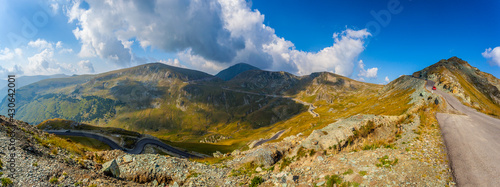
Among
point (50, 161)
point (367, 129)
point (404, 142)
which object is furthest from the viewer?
point (367, 129)

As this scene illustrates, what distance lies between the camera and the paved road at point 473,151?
1082cm

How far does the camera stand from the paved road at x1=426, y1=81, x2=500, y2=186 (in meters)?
10.8

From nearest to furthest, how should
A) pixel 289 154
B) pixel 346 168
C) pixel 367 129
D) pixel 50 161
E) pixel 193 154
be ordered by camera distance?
pixel 346 168
pixel 50 161
pixel 289 154
pixel 367 129
pixel 193 154

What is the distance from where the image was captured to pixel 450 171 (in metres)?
11.4

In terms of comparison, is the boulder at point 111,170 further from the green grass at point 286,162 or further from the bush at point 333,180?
the bush at point 333,180

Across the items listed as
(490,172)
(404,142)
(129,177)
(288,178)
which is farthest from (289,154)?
(129,177)

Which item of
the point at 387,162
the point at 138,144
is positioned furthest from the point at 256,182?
the point at 138,144

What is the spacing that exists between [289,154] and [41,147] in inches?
1083

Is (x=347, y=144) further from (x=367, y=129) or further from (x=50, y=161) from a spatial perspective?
(x=50, y=161)

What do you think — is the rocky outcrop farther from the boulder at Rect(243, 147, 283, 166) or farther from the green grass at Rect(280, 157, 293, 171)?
the boulder at Rect(243, 147, 283, 166)

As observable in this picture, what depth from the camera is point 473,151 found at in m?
14.4

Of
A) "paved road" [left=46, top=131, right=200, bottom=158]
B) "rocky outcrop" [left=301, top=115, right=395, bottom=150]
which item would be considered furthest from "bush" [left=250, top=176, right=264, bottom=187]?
"paved road" [left=46, top=131, right=200, bottom=158]

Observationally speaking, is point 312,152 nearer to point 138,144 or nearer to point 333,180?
point 333,180

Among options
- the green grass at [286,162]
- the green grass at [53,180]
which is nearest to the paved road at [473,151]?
the green grass at [286,162]
